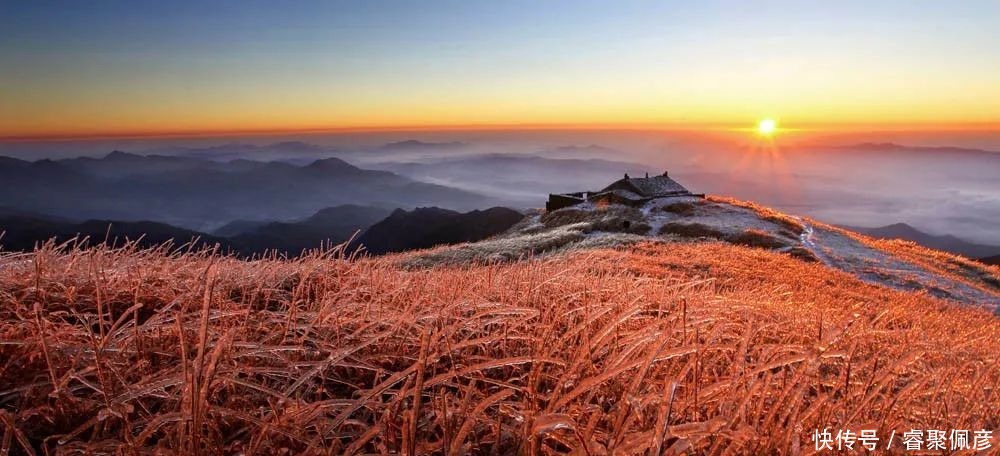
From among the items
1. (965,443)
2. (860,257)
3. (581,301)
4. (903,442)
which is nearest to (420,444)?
(903,442)

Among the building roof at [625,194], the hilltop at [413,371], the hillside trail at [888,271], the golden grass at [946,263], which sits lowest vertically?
the golden grass at [946,263]

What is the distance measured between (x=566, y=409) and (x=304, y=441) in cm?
127

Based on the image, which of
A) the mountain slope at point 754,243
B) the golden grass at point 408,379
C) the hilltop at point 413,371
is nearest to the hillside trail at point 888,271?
the mountain slope at point 754,243

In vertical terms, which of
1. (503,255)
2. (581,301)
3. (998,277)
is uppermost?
(581,301)

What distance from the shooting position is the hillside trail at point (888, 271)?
2289cm

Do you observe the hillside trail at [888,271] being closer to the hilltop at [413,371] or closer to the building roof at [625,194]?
the building roof at [625,194]

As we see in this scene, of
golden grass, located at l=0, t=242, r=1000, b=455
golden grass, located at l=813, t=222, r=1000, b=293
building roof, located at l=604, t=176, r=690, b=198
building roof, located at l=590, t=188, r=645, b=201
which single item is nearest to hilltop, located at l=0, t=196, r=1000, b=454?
golden grass, located at l=0, t=242, r=1000, b=455

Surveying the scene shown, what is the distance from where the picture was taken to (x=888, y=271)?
84.2 feet

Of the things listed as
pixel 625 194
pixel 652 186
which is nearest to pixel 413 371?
pixel 625 194

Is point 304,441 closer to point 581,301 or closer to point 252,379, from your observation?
point 252,379

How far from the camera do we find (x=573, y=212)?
156 ft

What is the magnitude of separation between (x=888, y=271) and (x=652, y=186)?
30.9 metres

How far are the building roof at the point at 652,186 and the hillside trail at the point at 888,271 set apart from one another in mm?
18973

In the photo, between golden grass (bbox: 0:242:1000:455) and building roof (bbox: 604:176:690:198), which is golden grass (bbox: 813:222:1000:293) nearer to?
building roof (bbox: 604:176:690:198)
